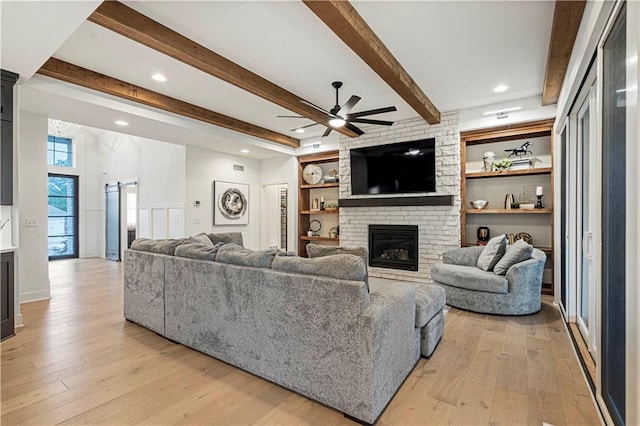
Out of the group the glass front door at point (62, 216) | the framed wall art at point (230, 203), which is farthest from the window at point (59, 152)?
the framed wall art at point (230, 203)

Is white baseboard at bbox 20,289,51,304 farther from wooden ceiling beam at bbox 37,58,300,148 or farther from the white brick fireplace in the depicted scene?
the white brick fireplace

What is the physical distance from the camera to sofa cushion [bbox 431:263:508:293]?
3559 millimetres

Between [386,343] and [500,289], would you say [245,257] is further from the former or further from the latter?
[500,289]

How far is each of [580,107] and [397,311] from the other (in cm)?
286

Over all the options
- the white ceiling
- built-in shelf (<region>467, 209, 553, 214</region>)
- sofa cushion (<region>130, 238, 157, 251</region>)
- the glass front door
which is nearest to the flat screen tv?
built-in shelf (<region>467, 209, 553, 214</region>)

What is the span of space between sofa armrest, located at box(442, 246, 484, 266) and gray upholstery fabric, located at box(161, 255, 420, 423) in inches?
94.3

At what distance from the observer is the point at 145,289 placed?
3.14 meters

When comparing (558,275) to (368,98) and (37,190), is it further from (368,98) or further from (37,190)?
(37,190)

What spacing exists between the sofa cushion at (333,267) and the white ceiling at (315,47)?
77.7 inches

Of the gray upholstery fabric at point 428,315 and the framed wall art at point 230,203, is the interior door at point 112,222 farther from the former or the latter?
the gray upholstery fabric at point 428,315

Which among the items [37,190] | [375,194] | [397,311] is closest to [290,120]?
[375,194]

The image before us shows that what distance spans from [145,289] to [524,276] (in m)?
4.11

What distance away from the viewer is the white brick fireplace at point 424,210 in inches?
197

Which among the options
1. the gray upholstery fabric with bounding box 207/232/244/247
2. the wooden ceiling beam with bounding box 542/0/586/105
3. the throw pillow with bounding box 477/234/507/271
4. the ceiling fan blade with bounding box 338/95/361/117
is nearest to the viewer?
the wooden ceiling beam with bounding box 542/0/586/105
